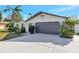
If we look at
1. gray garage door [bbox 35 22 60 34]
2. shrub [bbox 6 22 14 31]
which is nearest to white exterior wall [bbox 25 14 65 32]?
gray garage door [bbox 35 22 60 34]

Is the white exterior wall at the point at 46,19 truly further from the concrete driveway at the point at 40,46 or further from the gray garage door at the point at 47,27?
the concrete driveway at the point at 40,46

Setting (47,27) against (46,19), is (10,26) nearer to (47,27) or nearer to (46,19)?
(47,27)

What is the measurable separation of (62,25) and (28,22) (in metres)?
6.87

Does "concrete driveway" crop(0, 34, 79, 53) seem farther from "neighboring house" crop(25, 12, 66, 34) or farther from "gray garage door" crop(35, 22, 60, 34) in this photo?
"gray garage door" crop(35, 22, 60, 34)

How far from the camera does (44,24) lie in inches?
966

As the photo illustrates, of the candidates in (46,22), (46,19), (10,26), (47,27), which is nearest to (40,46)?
(46,19)

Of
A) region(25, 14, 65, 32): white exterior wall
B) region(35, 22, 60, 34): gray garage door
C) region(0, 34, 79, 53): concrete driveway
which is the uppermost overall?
region(25, 14, 65, 32): white exterior wall

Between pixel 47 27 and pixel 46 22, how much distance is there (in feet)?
2.91

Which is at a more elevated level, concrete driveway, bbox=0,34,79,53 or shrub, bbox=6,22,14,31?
shrub, bbox=6,22,14,31

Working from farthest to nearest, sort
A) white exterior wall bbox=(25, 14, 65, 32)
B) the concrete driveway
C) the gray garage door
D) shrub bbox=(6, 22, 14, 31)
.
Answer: shrub bbox=(6, 22, 14, 31), the gray garage door, white exterior wall bbox=(25, 14, 65, 32), the concrete driveway

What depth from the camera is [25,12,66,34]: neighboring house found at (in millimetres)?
21438

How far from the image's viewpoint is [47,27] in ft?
79.7

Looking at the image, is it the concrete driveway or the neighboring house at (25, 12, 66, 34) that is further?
the neighboring house at (25, 12, 66, 34)
